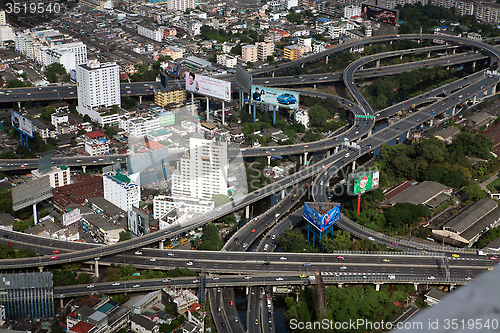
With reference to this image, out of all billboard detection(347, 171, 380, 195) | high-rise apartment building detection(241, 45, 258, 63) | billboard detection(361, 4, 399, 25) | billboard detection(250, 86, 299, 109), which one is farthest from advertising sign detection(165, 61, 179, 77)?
billboard detection(361, 4, 399, 25)

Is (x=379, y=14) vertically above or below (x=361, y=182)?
above

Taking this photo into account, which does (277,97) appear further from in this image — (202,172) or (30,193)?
(30,193)

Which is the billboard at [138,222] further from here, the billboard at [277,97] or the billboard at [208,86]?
the billboard at [277,97]

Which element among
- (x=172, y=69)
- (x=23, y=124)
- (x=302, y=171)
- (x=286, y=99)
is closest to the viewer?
(x=302, y=171)

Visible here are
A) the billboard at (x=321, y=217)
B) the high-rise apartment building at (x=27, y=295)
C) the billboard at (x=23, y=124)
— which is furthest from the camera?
the billboard at (x=23, y=124)

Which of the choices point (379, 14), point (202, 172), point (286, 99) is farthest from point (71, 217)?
point (379, 14)

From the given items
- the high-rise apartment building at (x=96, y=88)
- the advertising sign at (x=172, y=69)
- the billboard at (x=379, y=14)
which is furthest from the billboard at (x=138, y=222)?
the billboard at (x=379, y=14)

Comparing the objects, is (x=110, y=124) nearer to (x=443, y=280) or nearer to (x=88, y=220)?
(x=88, y=220)
